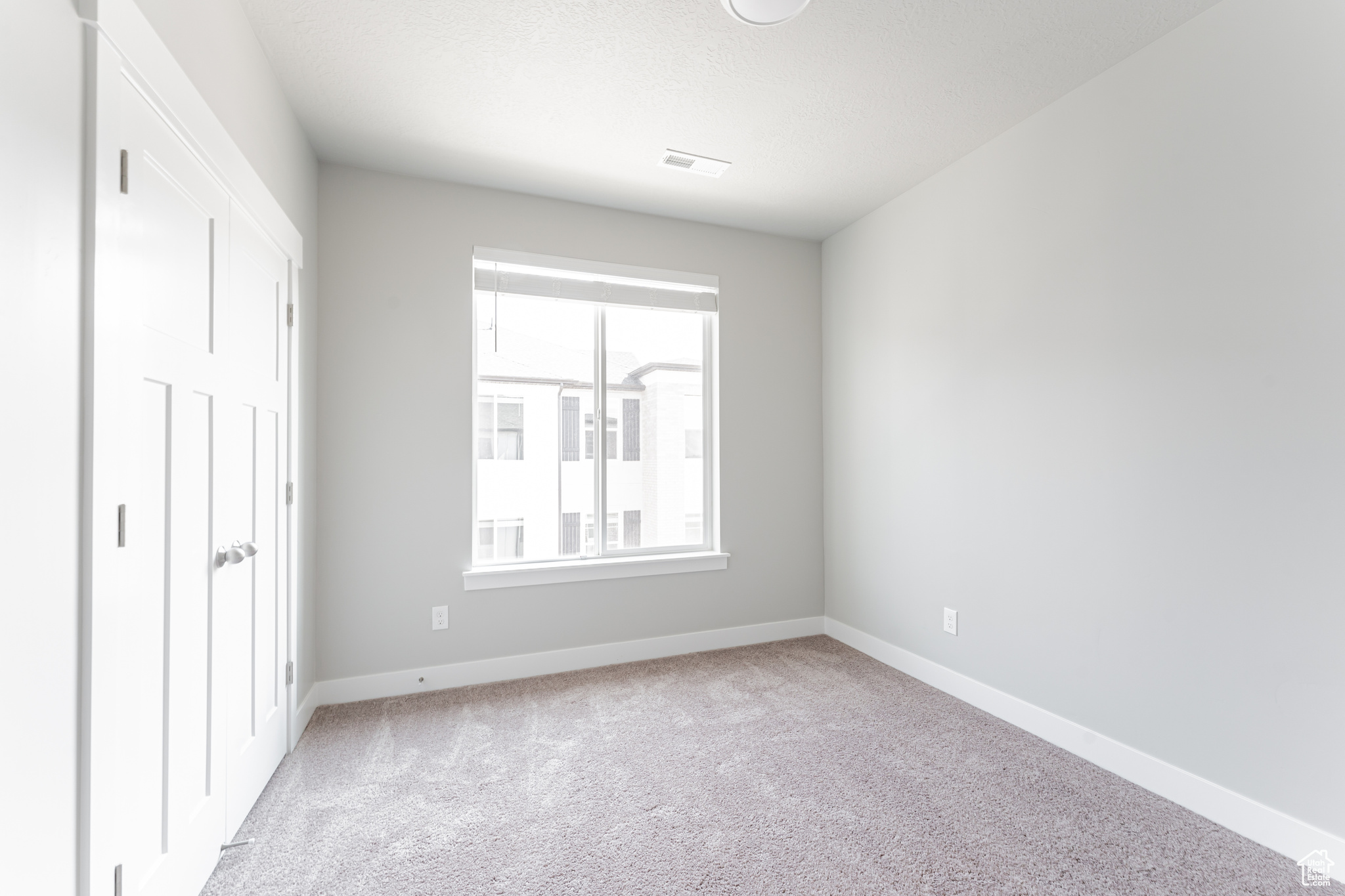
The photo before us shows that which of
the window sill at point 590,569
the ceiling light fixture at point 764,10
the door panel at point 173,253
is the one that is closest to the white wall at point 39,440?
the door panel at point 173,253

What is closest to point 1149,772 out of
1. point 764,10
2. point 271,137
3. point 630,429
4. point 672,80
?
point 630,429

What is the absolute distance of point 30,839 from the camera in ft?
3.07

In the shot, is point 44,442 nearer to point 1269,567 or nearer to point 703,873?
point 703,873

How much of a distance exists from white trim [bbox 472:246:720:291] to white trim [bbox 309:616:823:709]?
2062 millimetres

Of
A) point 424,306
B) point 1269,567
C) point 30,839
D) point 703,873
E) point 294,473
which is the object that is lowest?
point 703,873

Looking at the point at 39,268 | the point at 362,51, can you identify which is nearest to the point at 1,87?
the point at 39,268

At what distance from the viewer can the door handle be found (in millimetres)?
1687

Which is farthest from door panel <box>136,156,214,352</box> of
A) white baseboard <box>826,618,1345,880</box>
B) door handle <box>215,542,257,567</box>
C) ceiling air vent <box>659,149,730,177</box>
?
white baseboard <box>826,618,1345,880</box>

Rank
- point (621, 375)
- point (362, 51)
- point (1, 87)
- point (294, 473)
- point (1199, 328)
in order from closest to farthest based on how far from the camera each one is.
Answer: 1. point (1, 87)
2. point (1199, 328)
3. point (362, 51)
4. point (294, 473)
5. point (621, 375)

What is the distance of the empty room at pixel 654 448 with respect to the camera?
4.06 feet

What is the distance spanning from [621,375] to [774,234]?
1347 millimetres

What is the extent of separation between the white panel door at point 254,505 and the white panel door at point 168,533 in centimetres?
10

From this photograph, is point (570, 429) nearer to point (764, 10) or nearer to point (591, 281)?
point (591, 281)

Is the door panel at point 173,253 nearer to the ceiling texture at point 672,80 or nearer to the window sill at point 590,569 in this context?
the ceiling texture at point 672,80
